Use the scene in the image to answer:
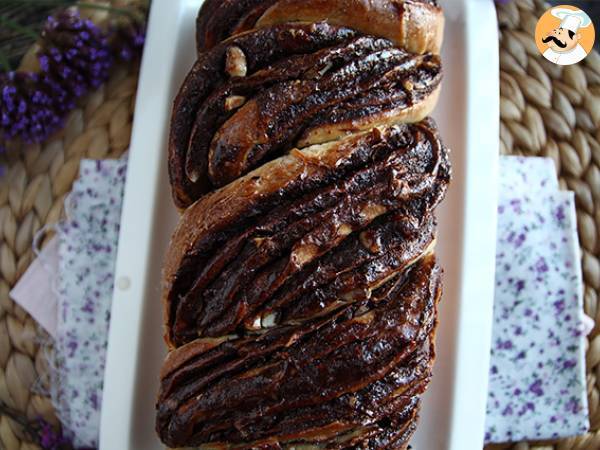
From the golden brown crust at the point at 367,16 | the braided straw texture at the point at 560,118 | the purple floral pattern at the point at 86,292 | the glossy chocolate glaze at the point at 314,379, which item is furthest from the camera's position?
the braided straw texture at the point at 560,118

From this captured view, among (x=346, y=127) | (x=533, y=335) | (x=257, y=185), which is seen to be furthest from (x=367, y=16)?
(x=533, y=335)

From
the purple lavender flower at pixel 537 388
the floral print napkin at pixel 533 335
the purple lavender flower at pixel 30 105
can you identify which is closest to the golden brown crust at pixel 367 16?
the floral print napkin at pixel 533 335

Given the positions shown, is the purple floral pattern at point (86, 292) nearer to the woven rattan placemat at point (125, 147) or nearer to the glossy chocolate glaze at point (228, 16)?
the woven rattan placemat at point (125, 147)

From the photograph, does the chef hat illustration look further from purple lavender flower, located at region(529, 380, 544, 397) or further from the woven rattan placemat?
purple lavender flower, located at region(529, 380, 544, 397)

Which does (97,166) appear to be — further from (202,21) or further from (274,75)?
(274,75)

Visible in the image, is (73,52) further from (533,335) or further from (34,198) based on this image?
(533,335)

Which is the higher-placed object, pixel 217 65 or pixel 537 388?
pixel 217 65
